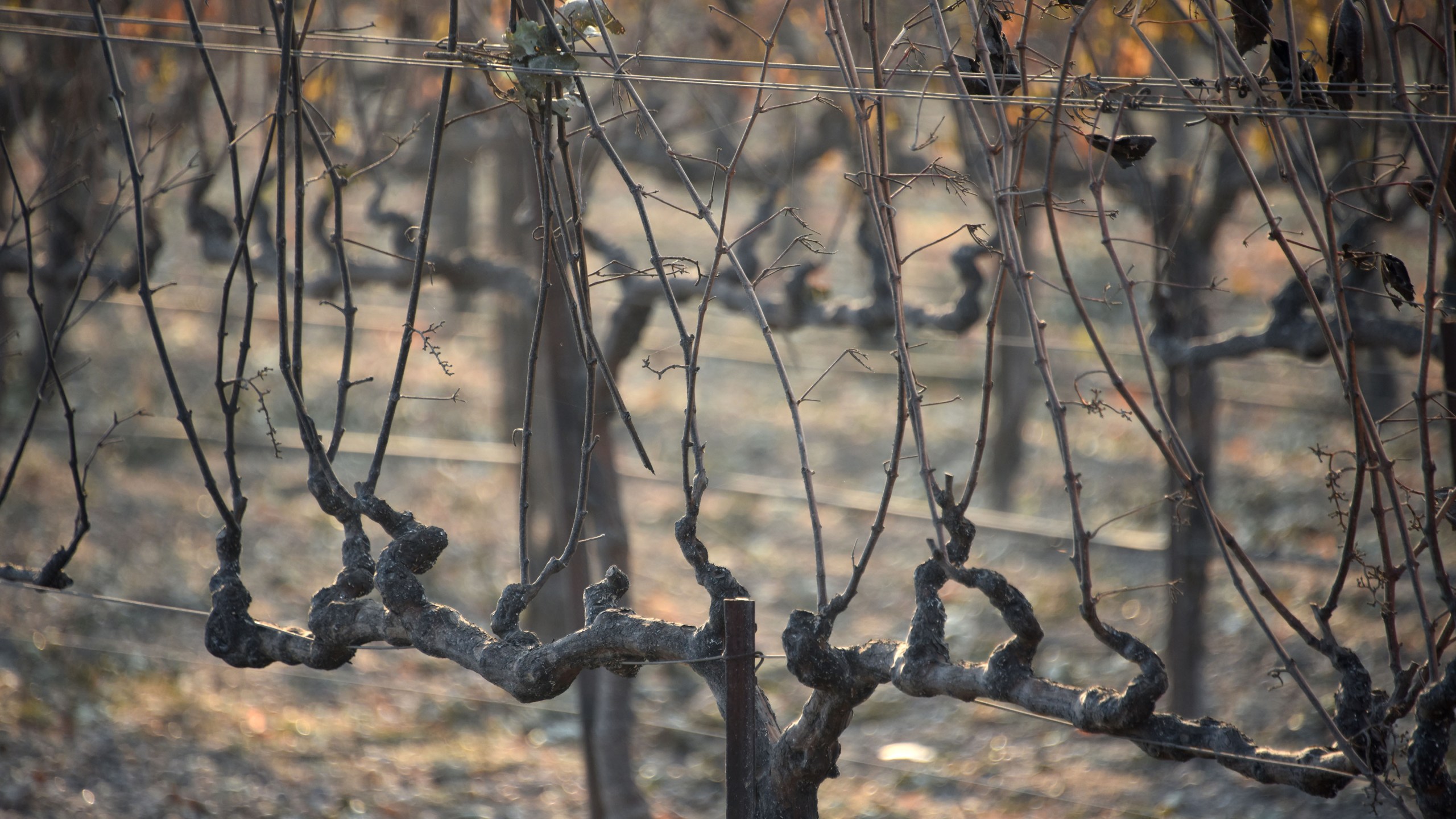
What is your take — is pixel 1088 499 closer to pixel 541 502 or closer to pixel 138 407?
pixel 541 502

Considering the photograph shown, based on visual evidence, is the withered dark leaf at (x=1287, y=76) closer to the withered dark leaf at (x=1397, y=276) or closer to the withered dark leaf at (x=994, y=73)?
the withered dark leaf at (x=1397, y=276)

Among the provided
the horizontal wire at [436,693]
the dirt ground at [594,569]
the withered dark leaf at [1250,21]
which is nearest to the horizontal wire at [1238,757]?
the withered dark leaf at [1250,21]

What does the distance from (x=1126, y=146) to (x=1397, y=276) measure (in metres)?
0.43

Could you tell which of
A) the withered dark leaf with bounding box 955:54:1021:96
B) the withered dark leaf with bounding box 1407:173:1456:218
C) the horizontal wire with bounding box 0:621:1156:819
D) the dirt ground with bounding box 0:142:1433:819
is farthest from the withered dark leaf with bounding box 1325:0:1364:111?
the horizontal wire with bounding box 0:621:1156:819

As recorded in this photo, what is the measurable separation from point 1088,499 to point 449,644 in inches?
240

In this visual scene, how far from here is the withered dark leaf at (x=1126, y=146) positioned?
1504mm

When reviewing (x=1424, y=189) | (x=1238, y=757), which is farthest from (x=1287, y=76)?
(x=1238, y=757)

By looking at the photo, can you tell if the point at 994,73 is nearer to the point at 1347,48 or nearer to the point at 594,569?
the point at 1347,48

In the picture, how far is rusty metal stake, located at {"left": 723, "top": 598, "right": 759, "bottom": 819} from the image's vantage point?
1605 mm

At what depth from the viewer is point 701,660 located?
165 cm

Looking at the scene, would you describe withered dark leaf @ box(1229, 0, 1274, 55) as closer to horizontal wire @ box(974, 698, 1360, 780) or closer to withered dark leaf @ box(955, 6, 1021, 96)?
withered dark leaf @ box(955, 6, 1021, 96)

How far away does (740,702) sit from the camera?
5.36 feet

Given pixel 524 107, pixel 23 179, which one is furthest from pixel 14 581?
pixel 23 179

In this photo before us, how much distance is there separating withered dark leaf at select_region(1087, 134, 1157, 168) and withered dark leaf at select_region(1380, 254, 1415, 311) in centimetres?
36
